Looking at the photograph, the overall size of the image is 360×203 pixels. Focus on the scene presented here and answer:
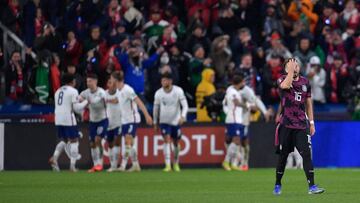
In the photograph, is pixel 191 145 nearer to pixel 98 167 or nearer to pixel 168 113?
pixel 168 113

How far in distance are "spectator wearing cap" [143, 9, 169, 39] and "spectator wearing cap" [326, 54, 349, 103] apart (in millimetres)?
4976

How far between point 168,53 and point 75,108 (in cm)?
432

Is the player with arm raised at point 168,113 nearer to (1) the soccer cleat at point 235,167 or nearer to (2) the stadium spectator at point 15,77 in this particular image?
(1) the soccer cleat at point 235,167

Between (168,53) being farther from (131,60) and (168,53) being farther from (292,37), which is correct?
(292,37)

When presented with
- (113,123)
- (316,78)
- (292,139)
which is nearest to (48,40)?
(113,123)

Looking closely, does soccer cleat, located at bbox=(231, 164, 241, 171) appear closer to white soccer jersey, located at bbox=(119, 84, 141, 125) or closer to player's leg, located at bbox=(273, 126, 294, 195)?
white soccer jersey, located at bbox=(119, 84, 141, 125)

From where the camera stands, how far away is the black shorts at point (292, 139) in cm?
1789

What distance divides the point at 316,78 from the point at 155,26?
15.8ft

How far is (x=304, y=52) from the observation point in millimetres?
30625

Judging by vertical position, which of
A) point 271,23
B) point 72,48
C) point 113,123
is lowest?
point 113,123

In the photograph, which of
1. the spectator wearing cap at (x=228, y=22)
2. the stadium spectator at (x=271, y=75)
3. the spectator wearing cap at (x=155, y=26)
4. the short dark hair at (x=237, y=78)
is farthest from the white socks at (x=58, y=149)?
the spectator wearing cap at (x=228, y=22)

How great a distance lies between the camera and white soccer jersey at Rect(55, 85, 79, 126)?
2623cm

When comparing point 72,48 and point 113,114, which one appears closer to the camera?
point 113,114

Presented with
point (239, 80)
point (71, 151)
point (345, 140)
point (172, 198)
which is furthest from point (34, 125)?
point (172, 198)
